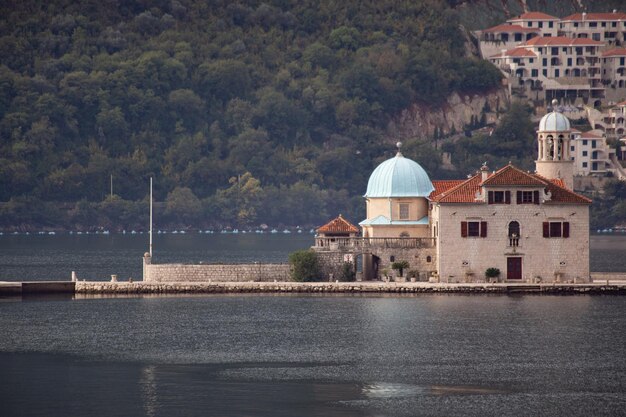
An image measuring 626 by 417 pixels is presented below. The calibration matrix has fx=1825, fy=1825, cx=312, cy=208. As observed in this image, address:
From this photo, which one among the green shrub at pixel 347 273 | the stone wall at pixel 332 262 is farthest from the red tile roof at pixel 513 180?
the green shrub at pixel 347 273

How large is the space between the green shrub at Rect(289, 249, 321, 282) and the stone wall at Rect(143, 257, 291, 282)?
705mm

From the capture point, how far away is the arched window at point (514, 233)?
303 feet

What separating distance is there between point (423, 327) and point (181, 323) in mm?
11227

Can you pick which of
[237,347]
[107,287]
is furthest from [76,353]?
[107,287]

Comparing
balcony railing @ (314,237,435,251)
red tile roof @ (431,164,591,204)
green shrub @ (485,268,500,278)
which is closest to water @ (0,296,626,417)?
green shrub @ (485,268,500,278)

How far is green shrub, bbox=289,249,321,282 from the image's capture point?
94250mm

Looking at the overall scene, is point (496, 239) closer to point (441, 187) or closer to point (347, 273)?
point (441, 187)

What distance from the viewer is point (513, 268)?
305 ft

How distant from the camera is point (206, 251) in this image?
509ft

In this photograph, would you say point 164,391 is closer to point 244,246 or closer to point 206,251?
point 206,251

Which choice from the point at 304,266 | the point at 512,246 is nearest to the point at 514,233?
the point at 512,246

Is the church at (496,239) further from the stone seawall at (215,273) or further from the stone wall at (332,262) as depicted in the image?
the stone seawall at (215,273)

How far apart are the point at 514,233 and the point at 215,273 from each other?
51.4ft

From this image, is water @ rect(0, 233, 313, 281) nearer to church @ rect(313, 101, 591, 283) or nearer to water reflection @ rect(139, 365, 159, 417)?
church @ rect(313, 101, 591, 283)
